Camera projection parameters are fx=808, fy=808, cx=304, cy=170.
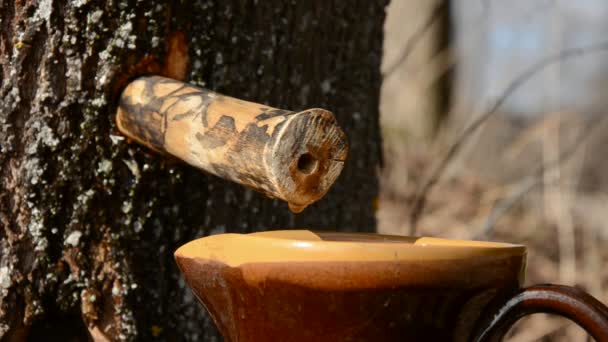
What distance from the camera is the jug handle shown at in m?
0.68

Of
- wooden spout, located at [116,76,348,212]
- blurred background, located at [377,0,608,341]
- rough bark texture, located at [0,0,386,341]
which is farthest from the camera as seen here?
blurred background, located at [377,0,608,341]

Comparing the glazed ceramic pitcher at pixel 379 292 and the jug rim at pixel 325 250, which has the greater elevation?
the jug rim at pixel 325 250

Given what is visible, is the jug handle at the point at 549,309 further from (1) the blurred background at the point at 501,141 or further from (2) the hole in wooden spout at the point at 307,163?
(1) the blurred background at the point at 501,141

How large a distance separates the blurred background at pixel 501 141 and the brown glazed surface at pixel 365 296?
103 centimetres

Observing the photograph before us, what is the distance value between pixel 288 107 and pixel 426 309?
2.02 ft

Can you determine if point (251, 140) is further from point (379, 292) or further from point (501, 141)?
point (501, 141)

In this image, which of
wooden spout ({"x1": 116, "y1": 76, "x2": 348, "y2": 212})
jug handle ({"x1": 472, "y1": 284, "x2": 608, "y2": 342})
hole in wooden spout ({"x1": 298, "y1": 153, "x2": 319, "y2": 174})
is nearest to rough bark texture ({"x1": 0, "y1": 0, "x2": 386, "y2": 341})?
wooden spout ({"x1": 116, "y1": 76, "x2": 348, "y2": 212})

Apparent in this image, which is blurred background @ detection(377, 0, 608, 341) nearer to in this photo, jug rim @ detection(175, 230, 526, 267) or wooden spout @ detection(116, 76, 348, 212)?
wooden spout @ detection(116, 76, 348, 212)

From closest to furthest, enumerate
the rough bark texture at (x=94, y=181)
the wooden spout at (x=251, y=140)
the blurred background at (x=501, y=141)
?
the wooden spout at (x=251, y=140) < the rough bark texture at (x=94, y=181) < the blurred background at (x=501, y=141)

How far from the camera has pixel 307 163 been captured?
80cm

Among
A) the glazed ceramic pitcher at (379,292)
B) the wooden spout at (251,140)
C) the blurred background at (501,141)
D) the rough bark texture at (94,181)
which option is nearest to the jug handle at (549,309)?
the glazed ceramic pitcher at (379,292)

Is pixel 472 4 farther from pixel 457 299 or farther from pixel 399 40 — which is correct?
pixel 457 299

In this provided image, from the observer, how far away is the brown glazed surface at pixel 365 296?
0.67 m

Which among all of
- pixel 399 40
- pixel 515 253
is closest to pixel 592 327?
pixel 515 253
